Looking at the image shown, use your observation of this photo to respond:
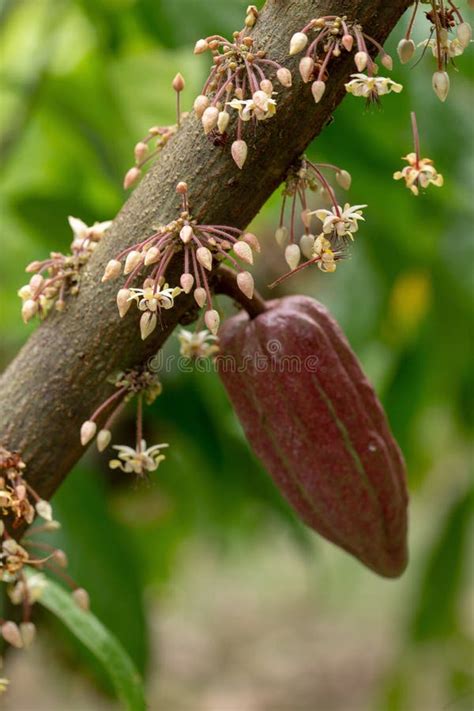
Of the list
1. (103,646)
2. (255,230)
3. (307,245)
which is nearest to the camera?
(307,245)

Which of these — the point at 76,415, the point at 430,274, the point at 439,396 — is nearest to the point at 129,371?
the point at 76,415

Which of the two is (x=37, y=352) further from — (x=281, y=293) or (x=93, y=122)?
(x=281, y=293)

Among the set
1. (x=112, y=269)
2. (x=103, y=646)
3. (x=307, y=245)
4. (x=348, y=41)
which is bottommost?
A: (x=103, y=646)

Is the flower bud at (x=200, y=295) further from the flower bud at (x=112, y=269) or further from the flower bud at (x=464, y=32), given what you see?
the flower bud at (x=464, y=32)

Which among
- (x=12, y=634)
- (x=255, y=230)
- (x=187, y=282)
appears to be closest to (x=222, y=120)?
(x=187, y=282)

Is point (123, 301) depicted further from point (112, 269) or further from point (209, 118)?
point (209, 118)

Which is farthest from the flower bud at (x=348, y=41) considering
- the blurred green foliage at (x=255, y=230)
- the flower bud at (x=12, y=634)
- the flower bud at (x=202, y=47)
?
the blurred green foliage at (x=255, y=230)
